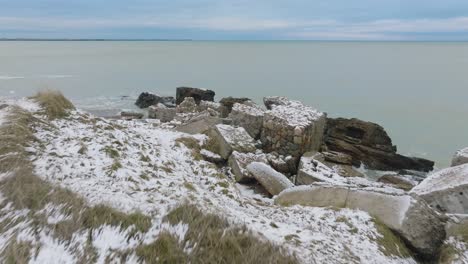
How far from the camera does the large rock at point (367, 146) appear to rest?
15.4m

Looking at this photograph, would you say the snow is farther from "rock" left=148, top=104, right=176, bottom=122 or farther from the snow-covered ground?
"rock" left=148, top=104, right=176, bottom=122

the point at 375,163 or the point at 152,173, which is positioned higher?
the point at 152,173

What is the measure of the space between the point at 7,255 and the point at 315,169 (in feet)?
26.1

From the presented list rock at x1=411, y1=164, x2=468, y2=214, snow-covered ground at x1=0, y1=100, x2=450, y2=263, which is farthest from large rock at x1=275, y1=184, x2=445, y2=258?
rock at x1=411, y1=164, x2=468, y2=214

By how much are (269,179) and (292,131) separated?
10.2 feet

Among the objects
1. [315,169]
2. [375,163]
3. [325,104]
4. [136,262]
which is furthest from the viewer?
[325,104]

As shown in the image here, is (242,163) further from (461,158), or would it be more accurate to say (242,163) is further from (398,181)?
(461,158)

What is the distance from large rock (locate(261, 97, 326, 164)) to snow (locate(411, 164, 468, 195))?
412 cm

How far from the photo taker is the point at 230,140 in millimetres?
10992

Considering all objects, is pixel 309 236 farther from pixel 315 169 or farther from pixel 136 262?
pixel 315 169

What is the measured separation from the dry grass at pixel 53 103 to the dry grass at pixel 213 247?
560 cm

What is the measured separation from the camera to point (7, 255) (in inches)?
145

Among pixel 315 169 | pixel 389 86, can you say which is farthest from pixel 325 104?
pixel 315 169

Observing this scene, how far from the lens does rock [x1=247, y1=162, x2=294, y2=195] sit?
8.58m
